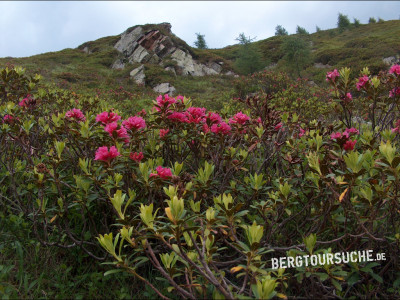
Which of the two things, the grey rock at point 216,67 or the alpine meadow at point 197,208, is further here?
the grey rock at point 216,67

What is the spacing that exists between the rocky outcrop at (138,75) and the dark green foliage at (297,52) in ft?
45.5

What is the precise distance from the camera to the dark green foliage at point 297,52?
84.0 feet

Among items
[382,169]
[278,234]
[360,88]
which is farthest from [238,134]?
[360,88]

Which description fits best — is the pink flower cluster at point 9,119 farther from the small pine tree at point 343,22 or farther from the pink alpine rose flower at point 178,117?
the small pine tree at point 343,22

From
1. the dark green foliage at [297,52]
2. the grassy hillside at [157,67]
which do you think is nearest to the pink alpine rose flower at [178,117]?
the grassy hillside at [157,67]

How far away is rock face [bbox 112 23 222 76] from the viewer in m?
27.3

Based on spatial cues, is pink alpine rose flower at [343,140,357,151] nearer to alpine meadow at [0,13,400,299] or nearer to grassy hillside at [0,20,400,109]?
alpine meadow at [0,13,400,299]

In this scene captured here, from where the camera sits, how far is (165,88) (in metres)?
20.4

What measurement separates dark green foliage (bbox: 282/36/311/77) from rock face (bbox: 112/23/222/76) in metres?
7.88

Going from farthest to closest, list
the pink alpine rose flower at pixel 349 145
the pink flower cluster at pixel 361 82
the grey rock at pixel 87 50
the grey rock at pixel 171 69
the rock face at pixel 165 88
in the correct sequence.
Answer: the grey rock at pixel 87 50 → the grey rock at pixel 171 69 → the rock face at pixel 165 88 → the pink flower cluster at pixel 361 82 → the pink alpine rose flower at pixel 349 145

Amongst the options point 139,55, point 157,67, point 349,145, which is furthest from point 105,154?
point 139,55

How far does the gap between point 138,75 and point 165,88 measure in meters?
3.64

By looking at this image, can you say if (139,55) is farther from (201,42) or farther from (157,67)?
(201,42)

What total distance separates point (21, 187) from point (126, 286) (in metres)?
1.29
